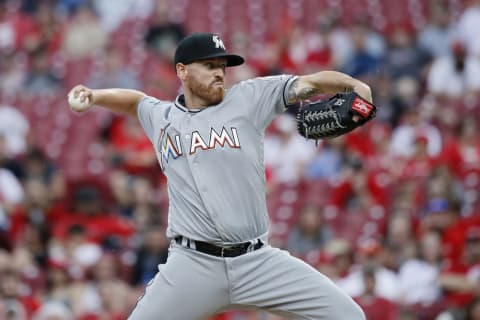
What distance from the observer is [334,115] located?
18.3 feet

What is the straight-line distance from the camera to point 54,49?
50.6ft

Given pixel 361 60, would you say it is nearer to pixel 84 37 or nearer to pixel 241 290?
pixel 84 37

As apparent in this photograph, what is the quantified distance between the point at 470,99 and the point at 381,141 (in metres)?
0.98

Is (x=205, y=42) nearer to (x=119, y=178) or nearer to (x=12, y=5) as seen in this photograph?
(x=119, y=178)

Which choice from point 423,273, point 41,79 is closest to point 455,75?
point 423,273

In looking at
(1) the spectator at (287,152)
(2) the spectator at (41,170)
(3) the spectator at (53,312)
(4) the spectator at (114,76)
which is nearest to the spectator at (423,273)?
(1) the spectator at (287,152)

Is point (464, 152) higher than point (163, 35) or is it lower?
lower

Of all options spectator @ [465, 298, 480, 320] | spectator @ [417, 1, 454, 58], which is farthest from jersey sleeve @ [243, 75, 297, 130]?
spectator @ [417, 1, 454, 58]

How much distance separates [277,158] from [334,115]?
6461 mm

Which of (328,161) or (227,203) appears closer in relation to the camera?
(227,203)

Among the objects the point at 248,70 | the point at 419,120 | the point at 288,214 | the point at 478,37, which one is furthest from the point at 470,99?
the point at 248,70

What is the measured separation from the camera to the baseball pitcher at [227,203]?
226 inches

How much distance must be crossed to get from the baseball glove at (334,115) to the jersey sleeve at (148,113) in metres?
0.86

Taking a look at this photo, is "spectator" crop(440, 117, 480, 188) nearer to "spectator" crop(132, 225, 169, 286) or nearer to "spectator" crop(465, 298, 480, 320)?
"spectator" crop(465, 298, 480, 320)
